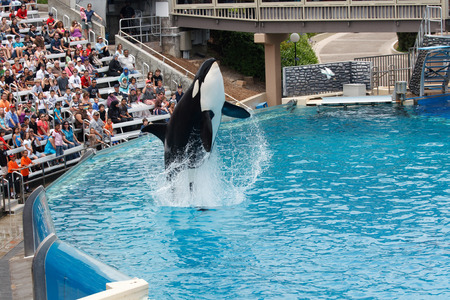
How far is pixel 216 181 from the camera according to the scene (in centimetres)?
1368

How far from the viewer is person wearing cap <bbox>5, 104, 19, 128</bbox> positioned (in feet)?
53.5

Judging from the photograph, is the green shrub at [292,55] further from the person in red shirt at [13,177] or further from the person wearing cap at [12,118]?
the person in red shirt at [13,177]

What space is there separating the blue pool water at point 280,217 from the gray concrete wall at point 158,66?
6106mm

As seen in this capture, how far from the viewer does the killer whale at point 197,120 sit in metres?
11.8

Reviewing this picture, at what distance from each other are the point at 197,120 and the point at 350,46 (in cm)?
2981

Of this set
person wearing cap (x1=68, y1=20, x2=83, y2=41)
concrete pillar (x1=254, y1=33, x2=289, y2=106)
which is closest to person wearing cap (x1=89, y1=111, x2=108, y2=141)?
person wearing cap (x1=68, y1=20, x2=83, y2=41)

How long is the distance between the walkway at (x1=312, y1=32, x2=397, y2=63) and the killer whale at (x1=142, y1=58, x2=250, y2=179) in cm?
2320

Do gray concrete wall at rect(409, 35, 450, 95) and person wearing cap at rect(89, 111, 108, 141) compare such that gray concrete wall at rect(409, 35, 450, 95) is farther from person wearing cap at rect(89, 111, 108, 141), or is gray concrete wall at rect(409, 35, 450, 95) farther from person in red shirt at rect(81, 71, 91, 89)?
person wearing cap at rect(89, 111, 108, 141)

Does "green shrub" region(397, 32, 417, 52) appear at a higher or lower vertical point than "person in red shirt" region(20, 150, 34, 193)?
higher

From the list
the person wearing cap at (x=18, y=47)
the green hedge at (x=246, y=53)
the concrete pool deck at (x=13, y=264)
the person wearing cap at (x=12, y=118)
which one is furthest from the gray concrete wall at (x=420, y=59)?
the concrete pool deck at (x=13, y=264)

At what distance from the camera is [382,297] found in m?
8.87

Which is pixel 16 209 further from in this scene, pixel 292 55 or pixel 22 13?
pixel 292 55

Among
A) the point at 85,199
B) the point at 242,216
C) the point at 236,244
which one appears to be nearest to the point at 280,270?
the point at 236,244

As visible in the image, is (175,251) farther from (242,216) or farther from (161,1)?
(161,1)
